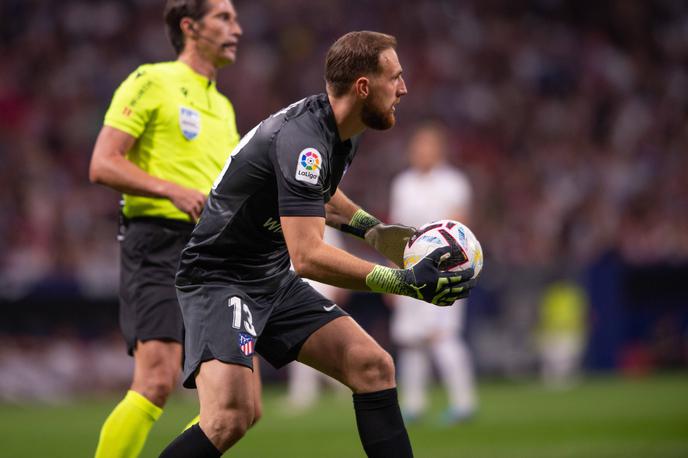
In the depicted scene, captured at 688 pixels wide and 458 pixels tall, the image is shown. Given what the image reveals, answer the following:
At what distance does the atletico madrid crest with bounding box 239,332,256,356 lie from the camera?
4.64m

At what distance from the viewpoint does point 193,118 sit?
19.0 ft

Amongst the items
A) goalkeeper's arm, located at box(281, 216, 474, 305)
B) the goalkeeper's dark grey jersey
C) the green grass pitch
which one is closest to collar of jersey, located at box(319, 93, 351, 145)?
the goalkeeper's dark grey jersey

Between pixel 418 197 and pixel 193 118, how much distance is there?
480 cm

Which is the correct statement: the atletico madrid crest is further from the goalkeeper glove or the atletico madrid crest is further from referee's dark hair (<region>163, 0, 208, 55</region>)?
referee's dark hair (<region>163, 0, 208, 55</region>)

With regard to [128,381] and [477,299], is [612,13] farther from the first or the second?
[128,381]

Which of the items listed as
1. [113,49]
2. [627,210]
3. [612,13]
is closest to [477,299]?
[627,210]

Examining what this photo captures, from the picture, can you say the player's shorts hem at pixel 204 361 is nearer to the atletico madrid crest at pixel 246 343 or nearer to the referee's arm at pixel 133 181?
the atletico madrid crest at pixel 246 343

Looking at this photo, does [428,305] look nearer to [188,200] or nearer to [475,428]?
[475,428]

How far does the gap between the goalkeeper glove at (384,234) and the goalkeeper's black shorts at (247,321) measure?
355mm

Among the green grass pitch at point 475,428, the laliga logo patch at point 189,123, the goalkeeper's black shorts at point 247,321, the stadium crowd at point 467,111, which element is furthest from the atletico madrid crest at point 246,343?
the stadium crowd at point 467,111

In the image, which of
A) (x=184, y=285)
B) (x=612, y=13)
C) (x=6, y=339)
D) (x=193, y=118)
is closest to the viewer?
(x=184, y=285)

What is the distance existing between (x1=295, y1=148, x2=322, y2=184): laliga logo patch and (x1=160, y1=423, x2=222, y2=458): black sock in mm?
1176

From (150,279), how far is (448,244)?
6.10 feet

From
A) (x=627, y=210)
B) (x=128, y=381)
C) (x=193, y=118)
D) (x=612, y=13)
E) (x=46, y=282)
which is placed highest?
(x=612, y=13)
